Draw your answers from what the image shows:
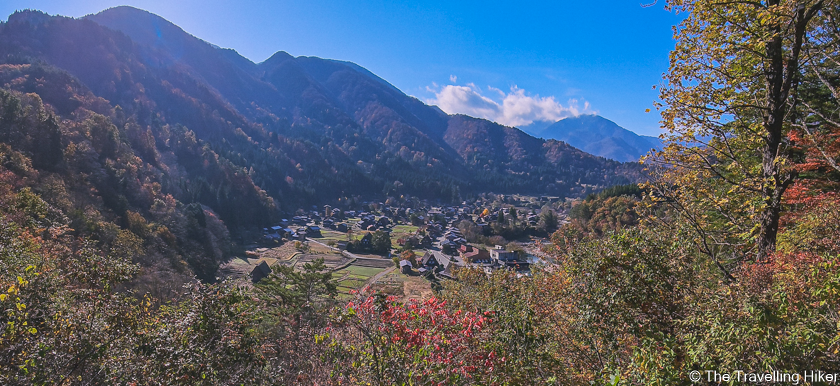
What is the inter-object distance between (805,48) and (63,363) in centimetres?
1356

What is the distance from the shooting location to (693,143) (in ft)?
23.5

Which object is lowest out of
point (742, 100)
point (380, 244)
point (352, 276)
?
point (352, 276)

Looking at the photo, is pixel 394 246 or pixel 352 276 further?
pixel 394 246

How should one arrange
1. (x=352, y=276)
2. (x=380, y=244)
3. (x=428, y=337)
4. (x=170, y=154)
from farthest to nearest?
(x=170, y=154), (x=380, y=244), (x=352, y=276), (x=428, y=337)

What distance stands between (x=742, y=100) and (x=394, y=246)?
60.3 m

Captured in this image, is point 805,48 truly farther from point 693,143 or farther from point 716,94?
point 693,143

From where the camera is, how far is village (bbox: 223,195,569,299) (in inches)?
1671

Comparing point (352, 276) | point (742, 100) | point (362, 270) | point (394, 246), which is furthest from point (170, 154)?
point (742, 100)

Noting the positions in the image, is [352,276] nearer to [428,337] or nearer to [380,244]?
[380,244]

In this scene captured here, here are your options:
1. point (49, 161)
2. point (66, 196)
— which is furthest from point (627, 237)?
point (49, 161)

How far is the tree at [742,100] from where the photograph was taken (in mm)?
5590

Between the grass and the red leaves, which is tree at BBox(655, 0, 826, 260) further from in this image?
the grass

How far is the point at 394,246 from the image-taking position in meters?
64.6

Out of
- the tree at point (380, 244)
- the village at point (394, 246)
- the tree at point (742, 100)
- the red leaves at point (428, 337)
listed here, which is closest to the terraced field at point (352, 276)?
the village at point (394, 246)
